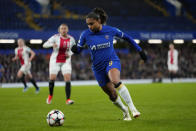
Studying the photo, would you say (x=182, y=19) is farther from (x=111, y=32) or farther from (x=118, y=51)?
(x=111, y=32)

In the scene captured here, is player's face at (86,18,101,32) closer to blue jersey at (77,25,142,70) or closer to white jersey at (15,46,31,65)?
blue jersey at (77,25,142,70)

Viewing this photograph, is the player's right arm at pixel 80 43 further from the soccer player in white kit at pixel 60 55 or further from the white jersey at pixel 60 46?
the white jersey at pixel 60 46

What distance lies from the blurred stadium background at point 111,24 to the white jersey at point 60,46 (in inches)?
542

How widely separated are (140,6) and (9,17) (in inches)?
535

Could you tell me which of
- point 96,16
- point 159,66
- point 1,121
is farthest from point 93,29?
point 159,66

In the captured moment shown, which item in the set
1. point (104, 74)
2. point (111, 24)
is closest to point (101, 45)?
point (104, 74)

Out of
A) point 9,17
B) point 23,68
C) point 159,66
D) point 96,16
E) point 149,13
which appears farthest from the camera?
point 149,13

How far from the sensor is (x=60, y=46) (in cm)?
1135

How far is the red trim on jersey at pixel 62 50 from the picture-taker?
37.2ft

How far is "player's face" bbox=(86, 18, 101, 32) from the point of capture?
7.04m

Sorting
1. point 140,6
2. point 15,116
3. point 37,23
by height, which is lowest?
point 15,116

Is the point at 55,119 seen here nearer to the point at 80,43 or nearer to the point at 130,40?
the point at 80,43

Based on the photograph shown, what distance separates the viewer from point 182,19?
33031mm

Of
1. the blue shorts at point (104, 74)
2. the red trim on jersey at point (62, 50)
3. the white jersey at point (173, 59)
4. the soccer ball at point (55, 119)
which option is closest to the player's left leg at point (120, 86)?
the blue shorts at point (104, 74)
